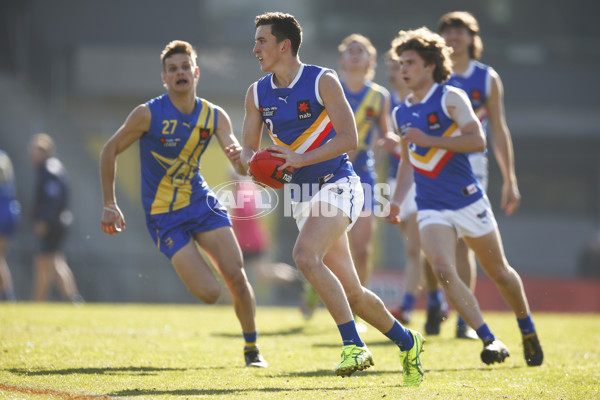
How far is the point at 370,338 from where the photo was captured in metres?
8.97

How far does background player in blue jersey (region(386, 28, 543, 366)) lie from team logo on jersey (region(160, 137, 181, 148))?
171cm

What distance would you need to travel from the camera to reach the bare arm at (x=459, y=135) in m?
6.59

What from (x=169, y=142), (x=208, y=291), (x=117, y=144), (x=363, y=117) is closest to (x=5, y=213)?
(x=363, y=117)

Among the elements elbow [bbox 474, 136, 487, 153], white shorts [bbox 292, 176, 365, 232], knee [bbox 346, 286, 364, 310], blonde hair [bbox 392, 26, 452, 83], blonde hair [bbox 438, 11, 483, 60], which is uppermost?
blonde hair [bbox 438, 11, 483, 60]

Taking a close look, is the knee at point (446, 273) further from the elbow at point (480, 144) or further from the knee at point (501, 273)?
the elbow at point (480, 144)

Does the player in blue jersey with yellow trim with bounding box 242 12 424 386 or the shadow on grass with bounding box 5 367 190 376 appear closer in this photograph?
the player in blue jersey with yellow trim with bounding box 242 12 424 386

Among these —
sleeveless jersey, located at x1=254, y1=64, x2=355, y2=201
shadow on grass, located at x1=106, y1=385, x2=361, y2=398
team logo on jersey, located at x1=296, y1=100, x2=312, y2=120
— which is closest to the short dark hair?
sleeveless jersey, located at x1=254, y1=64, x2=355, y2=201

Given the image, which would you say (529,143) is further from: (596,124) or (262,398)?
(262,398)

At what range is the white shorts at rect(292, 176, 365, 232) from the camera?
18.8 feet

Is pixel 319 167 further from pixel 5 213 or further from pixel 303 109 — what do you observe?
pixel 5 213

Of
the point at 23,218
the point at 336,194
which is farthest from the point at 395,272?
the point at 336,194

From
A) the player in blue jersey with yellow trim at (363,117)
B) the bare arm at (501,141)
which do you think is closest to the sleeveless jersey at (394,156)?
the player in blue jersey with yellow trim at (363,117)

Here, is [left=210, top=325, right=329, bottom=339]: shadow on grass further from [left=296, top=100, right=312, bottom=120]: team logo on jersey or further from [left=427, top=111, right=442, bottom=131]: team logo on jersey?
[left=296, top=100, right=312, bottom=120]: team logo on jersey

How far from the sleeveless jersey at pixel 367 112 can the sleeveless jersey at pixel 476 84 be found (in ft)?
4.43
